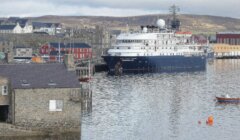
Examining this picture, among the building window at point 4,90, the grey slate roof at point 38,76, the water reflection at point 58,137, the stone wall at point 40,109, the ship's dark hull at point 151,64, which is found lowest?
the ship's dark hull at point 151,64

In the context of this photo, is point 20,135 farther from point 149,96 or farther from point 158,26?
point 158,26

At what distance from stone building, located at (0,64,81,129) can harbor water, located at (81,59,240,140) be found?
204 centimetres

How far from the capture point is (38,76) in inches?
1642

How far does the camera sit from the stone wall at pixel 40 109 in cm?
3981

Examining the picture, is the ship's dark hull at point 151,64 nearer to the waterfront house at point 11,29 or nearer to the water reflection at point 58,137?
the water reflection at point 58,137

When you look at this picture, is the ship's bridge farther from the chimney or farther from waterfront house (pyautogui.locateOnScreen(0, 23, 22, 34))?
waterfront house (pyautogui.locateOnScreen(0, 23, 22, 34))

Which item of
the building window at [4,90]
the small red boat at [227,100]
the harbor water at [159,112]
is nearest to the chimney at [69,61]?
the harbor water at [159,112]

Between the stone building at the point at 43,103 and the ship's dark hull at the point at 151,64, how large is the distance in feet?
229

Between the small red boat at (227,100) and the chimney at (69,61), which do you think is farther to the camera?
the small red boat at (227,100)

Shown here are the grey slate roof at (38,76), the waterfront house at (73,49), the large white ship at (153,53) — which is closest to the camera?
the grey slate roof at (38,76)

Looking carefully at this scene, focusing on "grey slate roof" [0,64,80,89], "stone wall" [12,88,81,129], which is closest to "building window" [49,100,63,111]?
"stone wall" [12,88,81,129]

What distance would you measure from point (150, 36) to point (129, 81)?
93.2 feet

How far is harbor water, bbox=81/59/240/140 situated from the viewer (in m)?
44.0

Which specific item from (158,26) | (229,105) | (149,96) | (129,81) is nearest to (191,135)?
(229,105)
